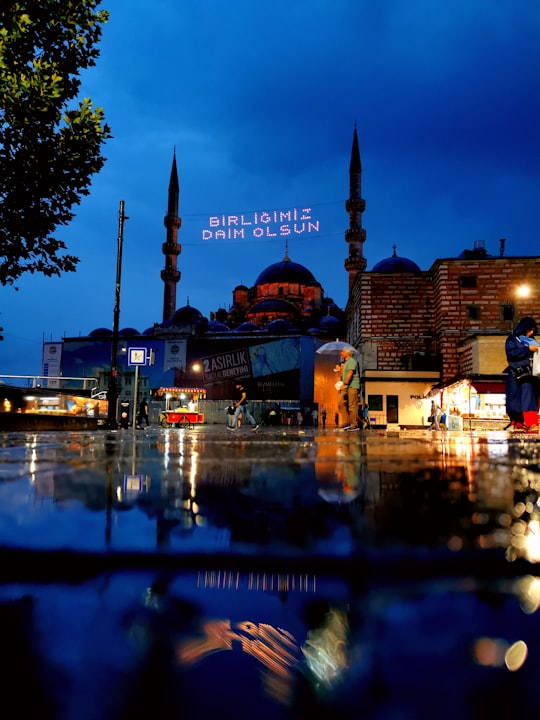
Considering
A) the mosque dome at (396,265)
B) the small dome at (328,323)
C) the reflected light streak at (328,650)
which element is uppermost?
the mosque dome at (396,265)

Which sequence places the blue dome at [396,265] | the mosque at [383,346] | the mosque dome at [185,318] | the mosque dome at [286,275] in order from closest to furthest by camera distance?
1. the mosque at [383,346]
2. the blue dome at [396,265]
3. the mosque dome at [185,318]
4. the mosque dome at [286,275]

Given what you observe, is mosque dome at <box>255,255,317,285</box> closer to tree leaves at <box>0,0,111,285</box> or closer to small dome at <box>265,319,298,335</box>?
small dome at <box>265,319,298,335</box>

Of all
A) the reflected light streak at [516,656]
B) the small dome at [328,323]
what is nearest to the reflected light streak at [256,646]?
the reflected light streak at [516,656]

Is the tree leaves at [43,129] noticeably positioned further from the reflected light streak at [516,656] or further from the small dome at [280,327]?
the small dome at [280,327]

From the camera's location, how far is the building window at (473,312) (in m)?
20.4

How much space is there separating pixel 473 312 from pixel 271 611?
21.8 m

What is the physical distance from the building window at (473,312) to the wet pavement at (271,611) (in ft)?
69.4

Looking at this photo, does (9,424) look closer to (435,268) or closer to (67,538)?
(67,538)

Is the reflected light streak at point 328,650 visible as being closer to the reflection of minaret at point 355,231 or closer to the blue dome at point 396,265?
the blue dome at point 396,265

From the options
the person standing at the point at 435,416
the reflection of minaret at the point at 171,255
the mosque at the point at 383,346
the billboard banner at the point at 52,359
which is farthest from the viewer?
the reflection of minaret at the point at 171,255

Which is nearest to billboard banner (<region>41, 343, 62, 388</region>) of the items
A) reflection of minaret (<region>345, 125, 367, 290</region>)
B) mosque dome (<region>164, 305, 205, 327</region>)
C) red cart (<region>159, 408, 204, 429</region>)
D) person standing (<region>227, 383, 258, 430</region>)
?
mosque dome (<region>164, 305, 205, 327</region>)

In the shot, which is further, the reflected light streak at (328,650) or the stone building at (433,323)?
the stone building at (433,323)

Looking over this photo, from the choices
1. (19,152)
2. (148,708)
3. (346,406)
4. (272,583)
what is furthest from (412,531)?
(346,406)

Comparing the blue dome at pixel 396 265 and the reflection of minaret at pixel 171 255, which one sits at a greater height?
the reflection of minaret at pixel 171 255
